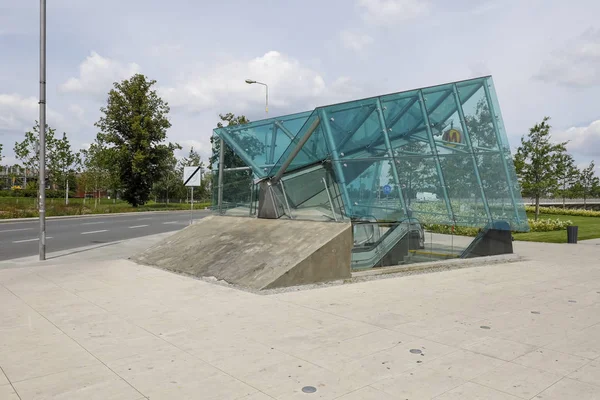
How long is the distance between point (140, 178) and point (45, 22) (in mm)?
44623

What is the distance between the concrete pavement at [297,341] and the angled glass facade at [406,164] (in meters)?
2.86

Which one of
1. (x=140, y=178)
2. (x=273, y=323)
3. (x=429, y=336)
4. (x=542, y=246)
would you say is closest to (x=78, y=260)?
(x=273, y=323)

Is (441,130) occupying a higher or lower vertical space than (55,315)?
higher

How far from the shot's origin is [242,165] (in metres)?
15.9

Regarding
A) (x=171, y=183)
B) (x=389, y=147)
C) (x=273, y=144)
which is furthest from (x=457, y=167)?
(x=171, y=183)

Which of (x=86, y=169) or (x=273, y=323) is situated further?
(x=86, y=169)

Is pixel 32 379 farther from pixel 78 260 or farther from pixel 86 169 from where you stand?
pixel 86 169

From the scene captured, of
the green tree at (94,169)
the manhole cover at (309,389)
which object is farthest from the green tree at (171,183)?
the manhole cover at (309,389)

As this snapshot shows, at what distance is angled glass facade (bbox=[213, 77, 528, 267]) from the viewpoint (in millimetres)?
11898

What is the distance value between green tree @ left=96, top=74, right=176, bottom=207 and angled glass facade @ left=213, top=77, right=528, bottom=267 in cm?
4540

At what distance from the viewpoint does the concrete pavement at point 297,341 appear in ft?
14.0

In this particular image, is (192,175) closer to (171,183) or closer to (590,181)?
(171,183)

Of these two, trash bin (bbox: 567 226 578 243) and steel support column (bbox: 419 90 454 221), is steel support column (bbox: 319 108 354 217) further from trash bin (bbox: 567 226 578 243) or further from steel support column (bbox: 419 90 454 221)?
trash bin (bbox: 567 226 578 243)

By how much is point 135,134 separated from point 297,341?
53.6 m
